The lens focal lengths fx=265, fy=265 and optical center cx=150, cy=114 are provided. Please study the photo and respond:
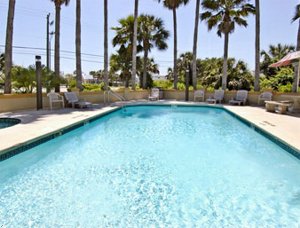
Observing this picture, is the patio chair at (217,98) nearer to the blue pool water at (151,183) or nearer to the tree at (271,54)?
the blue pool water at (151,183)

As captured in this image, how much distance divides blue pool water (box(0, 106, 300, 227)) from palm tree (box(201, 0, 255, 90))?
1095 cm

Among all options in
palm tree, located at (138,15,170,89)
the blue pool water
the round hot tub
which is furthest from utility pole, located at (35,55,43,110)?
palm tree, located at (138,15,170,89)

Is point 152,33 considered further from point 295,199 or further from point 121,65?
point 295,199

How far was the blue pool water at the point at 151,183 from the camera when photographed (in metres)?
3.29

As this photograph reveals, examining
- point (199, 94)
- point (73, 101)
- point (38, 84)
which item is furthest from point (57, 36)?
point (199, 94)

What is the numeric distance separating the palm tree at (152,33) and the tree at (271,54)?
44.7 feet

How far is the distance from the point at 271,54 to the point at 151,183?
3048 cm

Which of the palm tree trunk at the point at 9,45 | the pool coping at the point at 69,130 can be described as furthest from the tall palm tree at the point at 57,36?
the pool coping at the point at 69,130

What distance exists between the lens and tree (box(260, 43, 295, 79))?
1112 inches

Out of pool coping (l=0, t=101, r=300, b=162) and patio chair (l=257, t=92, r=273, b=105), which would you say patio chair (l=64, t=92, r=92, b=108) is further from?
patio chair (l=257, t=92, r=273, b=105)

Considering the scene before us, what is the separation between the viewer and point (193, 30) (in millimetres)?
18734

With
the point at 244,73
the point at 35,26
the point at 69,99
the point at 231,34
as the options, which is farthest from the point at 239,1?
the point at 35,26

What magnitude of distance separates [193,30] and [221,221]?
17.3m

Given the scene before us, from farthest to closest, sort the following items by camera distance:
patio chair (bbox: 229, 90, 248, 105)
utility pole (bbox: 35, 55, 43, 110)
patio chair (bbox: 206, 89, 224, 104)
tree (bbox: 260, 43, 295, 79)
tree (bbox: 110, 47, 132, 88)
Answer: tree (bbox: 260, 43, 295, 79), tree (bbox: 110, 47, 132, 88), patio chair (bbox: 206, 89, 224, 104), patio chair (bbox: 229, 90, 248, 105), utility pole (bbox: 35, 55, 43, 110)
